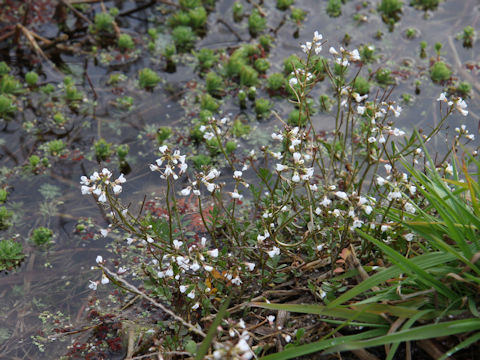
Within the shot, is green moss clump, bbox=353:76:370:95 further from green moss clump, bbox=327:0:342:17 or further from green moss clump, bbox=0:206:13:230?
green moss clump, bbox=0:206:13:230

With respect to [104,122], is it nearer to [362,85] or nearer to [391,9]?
[362,85]

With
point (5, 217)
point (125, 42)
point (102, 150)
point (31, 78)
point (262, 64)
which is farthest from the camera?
point (125, 42)

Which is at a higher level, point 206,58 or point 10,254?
point 206,58

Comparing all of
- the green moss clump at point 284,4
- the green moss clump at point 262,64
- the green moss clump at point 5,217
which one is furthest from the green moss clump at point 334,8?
the green moss clump at point 5,217

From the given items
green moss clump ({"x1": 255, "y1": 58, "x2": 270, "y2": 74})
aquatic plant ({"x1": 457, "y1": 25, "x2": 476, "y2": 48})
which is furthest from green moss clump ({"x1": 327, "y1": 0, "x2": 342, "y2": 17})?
aquatic plant ({"x1": 457, "y1": 25, "x2": 476, "y2": 48})

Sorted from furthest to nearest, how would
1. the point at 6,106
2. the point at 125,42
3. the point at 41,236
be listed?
the point at 125,42
the point at 6,106
the point at 41,236

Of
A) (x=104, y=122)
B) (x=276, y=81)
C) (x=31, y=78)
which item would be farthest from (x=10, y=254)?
(x=276, y=81)
